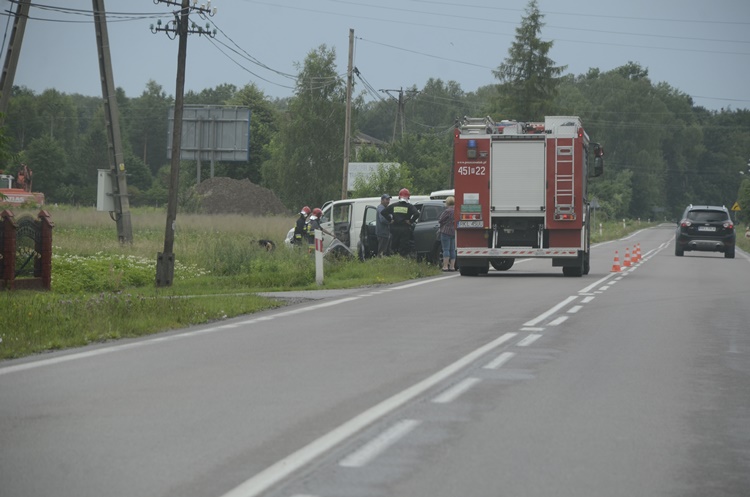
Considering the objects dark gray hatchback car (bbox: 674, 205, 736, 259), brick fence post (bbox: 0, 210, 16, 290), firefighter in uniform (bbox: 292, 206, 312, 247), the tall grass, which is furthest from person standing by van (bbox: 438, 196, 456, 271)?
dark gray hatchback car (bbox: 674, 205, 736, 259)

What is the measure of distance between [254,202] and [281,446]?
2965 inches

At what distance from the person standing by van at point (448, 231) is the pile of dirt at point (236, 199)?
5015 cm

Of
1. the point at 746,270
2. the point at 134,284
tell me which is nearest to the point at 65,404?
the point at 134,284

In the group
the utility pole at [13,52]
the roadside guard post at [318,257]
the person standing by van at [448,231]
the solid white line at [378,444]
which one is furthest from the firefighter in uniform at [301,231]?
the solid white line at [378,444]

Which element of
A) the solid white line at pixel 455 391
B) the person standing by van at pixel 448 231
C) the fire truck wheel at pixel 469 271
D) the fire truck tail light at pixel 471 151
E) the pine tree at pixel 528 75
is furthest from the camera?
the pine tree at pixel 528 75

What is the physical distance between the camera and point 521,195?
26188 millimetres

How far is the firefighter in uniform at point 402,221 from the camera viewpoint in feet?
90.1

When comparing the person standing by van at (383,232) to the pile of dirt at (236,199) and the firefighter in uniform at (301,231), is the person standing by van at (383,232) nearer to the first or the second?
the firefighter in uniform at (301,231)

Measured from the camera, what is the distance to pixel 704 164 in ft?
526

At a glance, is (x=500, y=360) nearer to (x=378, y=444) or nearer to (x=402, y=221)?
(x=378, y=444)

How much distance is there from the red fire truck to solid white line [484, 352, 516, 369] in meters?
14.6

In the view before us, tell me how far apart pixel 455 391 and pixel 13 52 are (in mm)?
18998

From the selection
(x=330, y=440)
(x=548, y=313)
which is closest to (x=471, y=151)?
(x=548, y=313)

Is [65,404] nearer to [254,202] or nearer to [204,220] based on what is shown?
[204,220]
